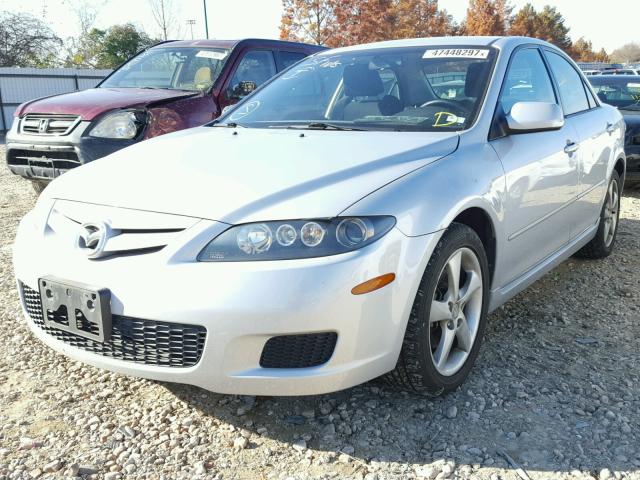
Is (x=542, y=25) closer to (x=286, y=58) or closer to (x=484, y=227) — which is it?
(x=286, y=58)

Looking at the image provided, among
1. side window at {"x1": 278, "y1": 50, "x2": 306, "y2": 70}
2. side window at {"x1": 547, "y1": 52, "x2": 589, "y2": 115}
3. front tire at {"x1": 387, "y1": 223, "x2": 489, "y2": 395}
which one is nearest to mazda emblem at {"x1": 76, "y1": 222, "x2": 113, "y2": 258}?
front tire at {"x1": 387, "y1": 223, "x2": 489, "y2": 395}

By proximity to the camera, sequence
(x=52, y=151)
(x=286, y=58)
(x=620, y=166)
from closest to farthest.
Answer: (x=620, y=166)
(x=52, y=151)
(x=286, y=58)

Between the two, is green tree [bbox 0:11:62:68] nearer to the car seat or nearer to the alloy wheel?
the car seat

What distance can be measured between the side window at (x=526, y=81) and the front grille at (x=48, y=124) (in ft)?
12.1

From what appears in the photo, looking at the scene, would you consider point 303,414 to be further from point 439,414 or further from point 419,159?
point 419,159

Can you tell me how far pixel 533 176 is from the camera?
313 centimetres

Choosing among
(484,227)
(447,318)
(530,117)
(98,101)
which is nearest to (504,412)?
(447,318)

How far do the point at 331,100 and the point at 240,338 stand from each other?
1.72 m

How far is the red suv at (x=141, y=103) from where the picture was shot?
5352mm

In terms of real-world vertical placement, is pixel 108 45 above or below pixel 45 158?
above

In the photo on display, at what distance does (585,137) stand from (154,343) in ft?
9.60

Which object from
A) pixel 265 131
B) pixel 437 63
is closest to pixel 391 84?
pixel 437 63

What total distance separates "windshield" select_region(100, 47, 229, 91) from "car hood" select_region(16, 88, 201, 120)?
0.24 metres

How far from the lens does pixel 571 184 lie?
363 centimetres
